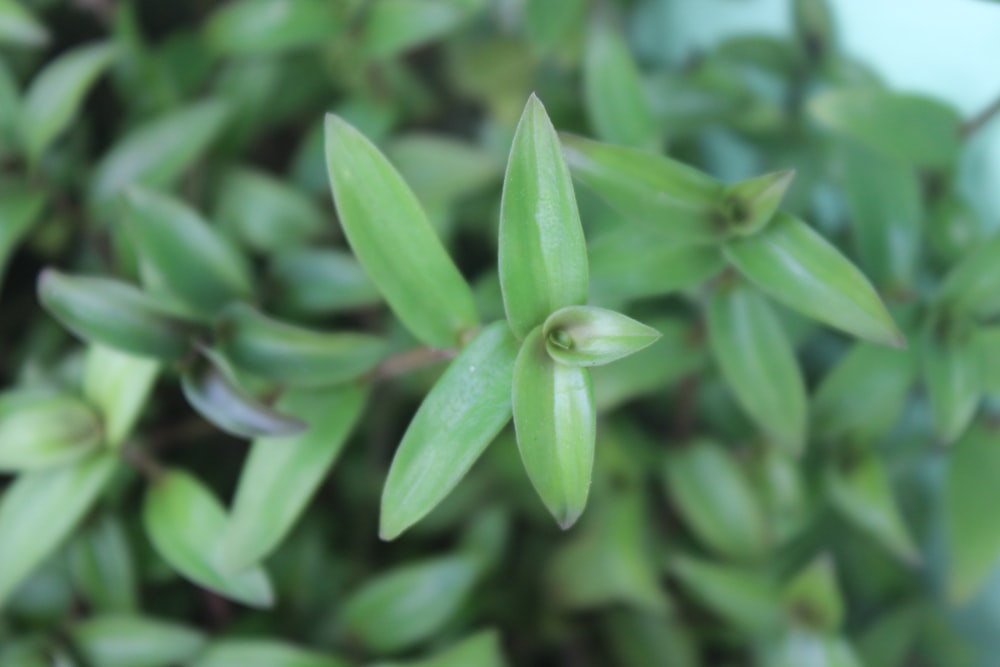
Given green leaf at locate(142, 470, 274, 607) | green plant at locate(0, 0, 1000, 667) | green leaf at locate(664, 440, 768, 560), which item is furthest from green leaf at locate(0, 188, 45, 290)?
green leaf at locate(664, 440, 768, 560)

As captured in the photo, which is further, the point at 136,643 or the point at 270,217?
the point at 270,217

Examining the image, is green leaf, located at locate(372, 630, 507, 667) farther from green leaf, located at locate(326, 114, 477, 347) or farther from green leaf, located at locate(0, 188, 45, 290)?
green leaf, located at locate(0, 188, 45, 290)

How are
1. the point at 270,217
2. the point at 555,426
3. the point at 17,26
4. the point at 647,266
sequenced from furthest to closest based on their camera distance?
1. the point at 270,217
2. the point at 17,26
3. the point at 647,266
4. the point at 555,426

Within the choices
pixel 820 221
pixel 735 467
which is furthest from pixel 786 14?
pixel 735 467

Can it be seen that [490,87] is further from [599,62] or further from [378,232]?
[378,232]

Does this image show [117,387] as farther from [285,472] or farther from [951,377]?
[951,377]

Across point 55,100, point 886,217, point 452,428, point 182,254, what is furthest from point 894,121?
point 55,100
